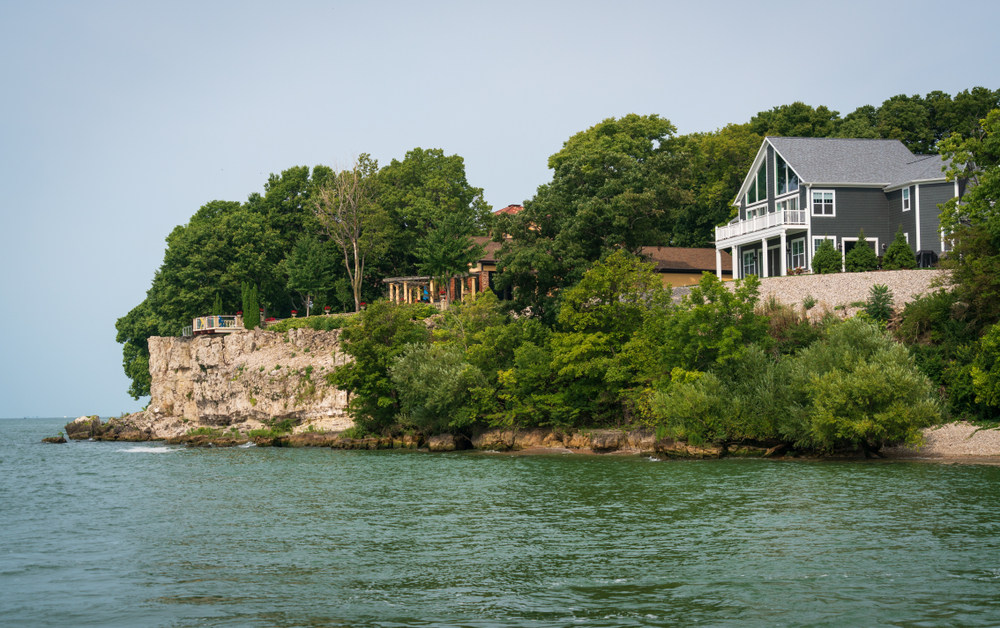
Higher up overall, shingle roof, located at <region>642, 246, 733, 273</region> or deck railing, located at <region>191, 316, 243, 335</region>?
shingle roof, located at <region>642, 246, 733, 273</region>

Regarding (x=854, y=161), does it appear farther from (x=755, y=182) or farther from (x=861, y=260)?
(x=861, y=260)

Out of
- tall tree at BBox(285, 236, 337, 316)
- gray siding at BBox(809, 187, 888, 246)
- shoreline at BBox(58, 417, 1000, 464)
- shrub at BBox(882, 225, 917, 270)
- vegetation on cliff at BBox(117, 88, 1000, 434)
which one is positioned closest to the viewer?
shoreline at BBox(58, 417, 1000, 464)

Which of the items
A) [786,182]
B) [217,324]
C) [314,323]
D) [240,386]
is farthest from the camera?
[217,324]

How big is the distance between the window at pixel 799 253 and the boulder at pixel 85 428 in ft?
233

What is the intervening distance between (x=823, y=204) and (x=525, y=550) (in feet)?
148

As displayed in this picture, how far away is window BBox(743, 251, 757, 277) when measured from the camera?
2494 inches

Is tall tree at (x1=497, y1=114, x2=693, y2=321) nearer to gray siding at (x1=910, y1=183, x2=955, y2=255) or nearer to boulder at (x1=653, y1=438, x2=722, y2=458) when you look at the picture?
boulder at (x1=653, y1=438, x2=722, y2=458)

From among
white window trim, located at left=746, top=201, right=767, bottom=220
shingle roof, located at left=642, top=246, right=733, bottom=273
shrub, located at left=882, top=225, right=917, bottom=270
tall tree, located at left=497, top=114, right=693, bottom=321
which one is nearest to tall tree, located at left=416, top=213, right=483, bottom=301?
tall tree, located at left=497, top=114, right=693, bottom=321

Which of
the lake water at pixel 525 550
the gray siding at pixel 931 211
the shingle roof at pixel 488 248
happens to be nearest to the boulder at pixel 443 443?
the lake water at pixel 525 550

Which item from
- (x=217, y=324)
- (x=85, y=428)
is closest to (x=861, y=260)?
(x=217, y=324)

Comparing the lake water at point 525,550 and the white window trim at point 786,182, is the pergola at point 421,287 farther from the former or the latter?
the lake water at point 525,550

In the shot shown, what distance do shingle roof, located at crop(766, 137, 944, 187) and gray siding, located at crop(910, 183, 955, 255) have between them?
3.48 ft

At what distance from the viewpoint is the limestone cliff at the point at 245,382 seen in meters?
71.2

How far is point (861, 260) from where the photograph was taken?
51.0m
